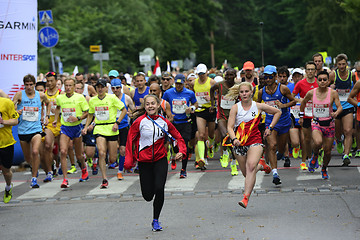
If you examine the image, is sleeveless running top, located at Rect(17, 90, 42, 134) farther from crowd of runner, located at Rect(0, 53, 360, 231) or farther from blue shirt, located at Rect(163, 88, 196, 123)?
blue shirt, located at Rect(163, 88, 196, 123)

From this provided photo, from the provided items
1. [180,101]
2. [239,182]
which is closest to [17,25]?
[180,101]

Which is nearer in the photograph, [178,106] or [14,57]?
[178,106]

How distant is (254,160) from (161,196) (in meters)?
1.67

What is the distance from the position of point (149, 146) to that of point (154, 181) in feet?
1.42

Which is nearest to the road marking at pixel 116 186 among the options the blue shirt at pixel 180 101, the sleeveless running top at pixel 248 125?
the blue shirt at pixel 180 101

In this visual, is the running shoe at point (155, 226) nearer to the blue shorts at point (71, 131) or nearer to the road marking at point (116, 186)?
the road marking at point (116, 186)

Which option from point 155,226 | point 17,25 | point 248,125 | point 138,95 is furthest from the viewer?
point 17,25

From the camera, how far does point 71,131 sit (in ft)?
52.0

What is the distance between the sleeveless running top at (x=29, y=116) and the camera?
591 inches

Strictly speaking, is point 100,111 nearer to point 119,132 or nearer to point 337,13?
point 119,132

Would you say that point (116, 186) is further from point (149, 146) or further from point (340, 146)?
point (340, 146)

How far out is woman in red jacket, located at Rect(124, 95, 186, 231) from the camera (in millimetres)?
10352

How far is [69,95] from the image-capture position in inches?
628

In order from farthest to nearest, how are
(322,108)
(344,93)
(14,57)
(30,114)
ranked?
(14,57) < (344,93) < (30,114) < (322,108)
